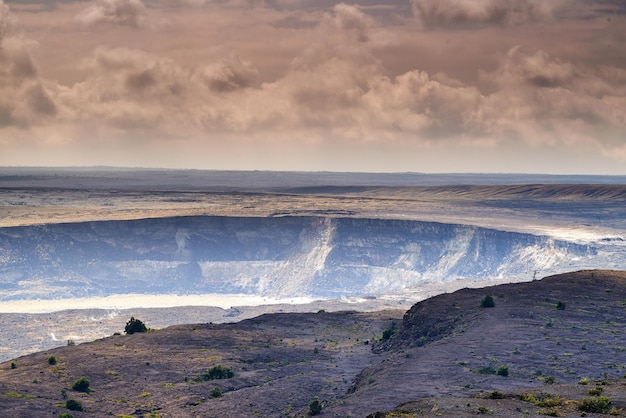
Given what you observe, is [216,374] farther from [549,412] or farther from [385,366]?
[549,412]

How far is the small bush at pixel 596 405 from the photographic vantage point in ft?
169

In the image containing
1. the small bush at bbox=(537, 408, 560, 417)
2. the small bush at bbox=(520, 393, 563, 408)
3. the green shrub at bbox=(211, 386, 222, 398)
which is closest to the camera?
the small bush at bbox=(537, 408, 560, 417)

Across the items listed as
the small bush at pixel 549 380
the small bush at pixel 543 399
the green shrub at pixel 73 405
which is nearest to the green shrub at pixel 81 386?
the green shrub at pixel 73 405

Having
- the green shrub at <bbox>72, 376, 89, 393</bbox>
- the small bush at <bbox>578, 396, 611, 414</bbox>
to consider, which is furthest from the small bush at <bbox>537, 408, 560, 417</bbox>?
the green shrub at <bbox>72, 376, 89, 393</bbox>

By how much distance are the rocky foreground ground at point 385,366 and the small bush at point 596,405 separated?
11 cm

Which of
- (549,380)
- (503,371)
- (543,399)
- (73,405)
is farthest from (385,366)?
(543,399)

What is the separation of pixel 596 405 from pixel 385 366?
34.7 meters

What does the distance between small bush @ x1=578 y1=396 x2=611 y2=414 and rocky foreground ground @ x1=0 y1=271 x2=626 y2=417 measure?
0.35 ft

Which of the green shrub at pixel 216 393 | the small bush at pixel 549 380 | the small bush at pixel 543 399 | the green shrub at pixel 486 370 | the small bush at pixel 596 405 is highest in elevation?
the small bush at pixel 596 405

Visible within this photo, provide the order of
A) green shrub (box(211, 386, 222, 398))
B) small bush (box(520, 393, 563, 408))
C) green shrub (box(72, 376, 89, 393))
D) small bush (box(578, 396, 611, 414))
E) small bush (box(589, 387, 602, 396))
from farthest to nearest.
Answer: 1. green shrub (box(211, 386, 222, 398))
2. green shrub (box(72, 376, 89, 393))
3. small bush (box(589, 387, 602, 396))
4. small bush (box(520, 393, 563, 408))
5. small bush (box(578, 396, 611, 414))

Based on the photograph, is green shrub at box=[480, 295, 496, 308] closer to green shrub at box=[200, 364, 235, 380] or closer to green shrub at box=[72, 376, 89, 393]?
green shrub at box=[200, 364, 235, 380]

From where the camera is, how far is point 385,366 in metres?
85.1

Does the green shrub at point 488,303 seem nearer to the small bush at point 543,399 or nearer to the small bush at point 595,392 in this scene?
the small bush at point 543,399

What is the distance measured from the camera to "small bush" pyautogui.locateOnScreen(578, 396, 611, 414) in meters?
51.4
